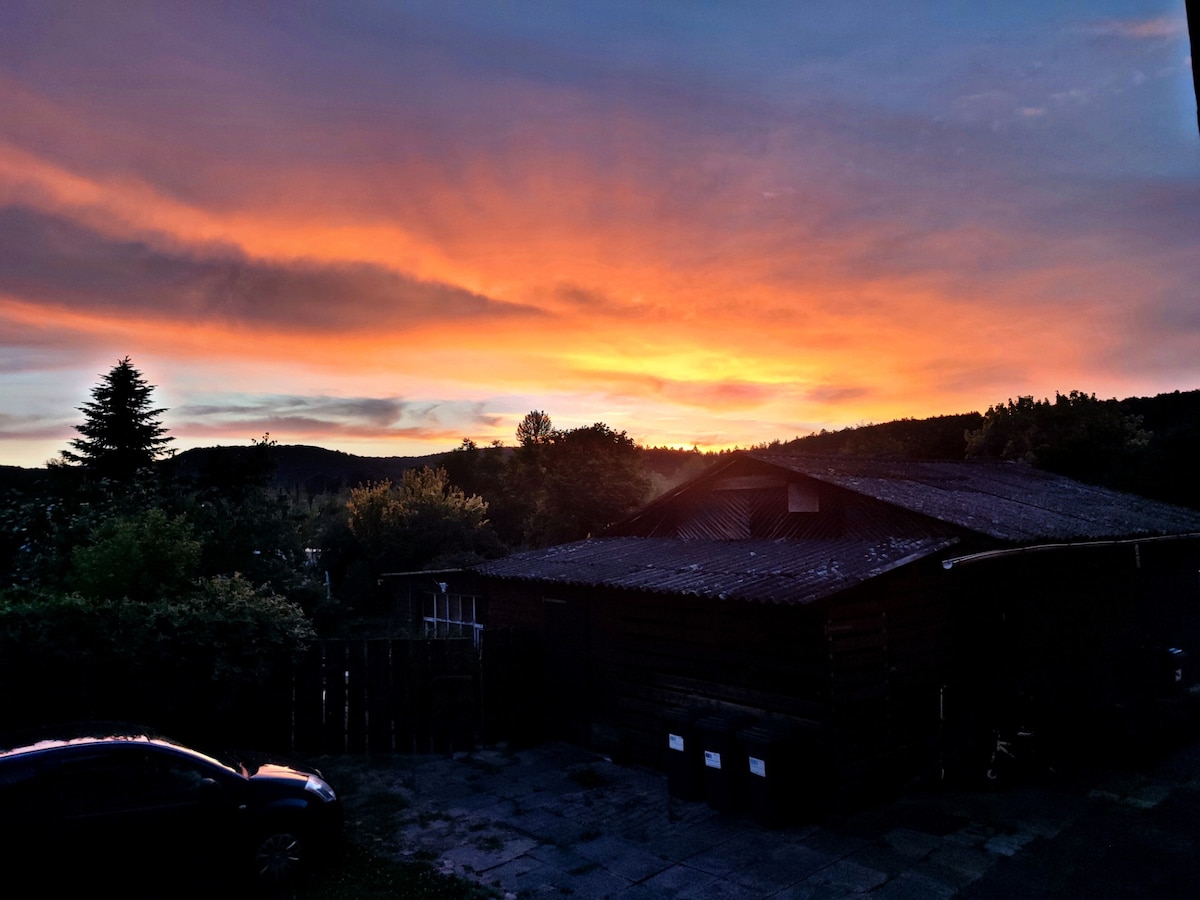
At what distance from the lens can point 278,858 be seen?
764cm

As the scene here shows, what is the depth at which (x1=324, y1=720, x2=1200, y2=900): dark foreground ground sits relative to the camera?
7.73 metres

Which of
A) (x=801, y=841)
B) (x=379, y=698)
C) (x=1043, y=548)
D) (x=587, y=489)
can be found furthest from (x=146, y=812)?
(x=587, y=489)

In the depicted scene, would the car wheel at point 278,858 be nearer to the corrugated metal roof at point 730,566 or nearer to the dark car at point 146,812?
the dark car at point 146,812

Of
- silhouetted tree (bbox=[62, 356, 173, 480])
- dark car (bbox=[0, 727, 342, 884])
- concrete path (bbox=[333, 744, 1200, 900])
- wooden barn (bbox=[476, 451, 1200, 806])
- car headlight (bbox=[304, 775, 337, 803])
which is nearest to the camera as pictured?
dark car (bbox=[0, 727, 342, 884])

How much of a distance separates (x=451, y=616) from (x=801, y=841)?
17.7 m

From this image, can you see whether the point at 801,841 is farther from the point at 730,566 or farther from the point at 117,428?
the point at 117,428

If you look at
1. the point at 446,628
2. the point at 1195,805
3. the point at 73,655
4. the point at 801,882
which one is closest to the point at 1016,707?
the point at 1195,805

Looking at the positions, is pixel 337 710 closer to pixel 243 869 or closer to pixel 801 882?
pixel 243 869

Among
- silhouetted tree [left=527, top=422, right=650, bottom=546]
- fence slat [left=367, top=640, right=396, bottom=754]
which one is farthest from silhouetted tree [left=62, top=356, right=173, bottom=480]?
fence slat [left=367, top=640, right=396, bottom=754]

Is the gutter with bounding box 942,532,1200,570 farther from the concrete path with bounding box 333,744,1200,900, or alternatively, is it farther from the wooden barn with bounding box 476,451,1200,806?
the concrete path with bounding box 333,744,1200,900

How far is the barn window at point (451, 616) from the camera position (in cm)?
2384

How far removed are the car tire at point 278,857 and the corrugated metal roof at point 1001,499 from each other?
9.90 m

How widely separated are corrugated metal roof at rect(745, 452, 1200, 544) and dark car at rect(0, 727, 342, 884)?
9983mm

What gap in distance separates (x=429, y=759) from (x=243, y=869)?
16.3ft
